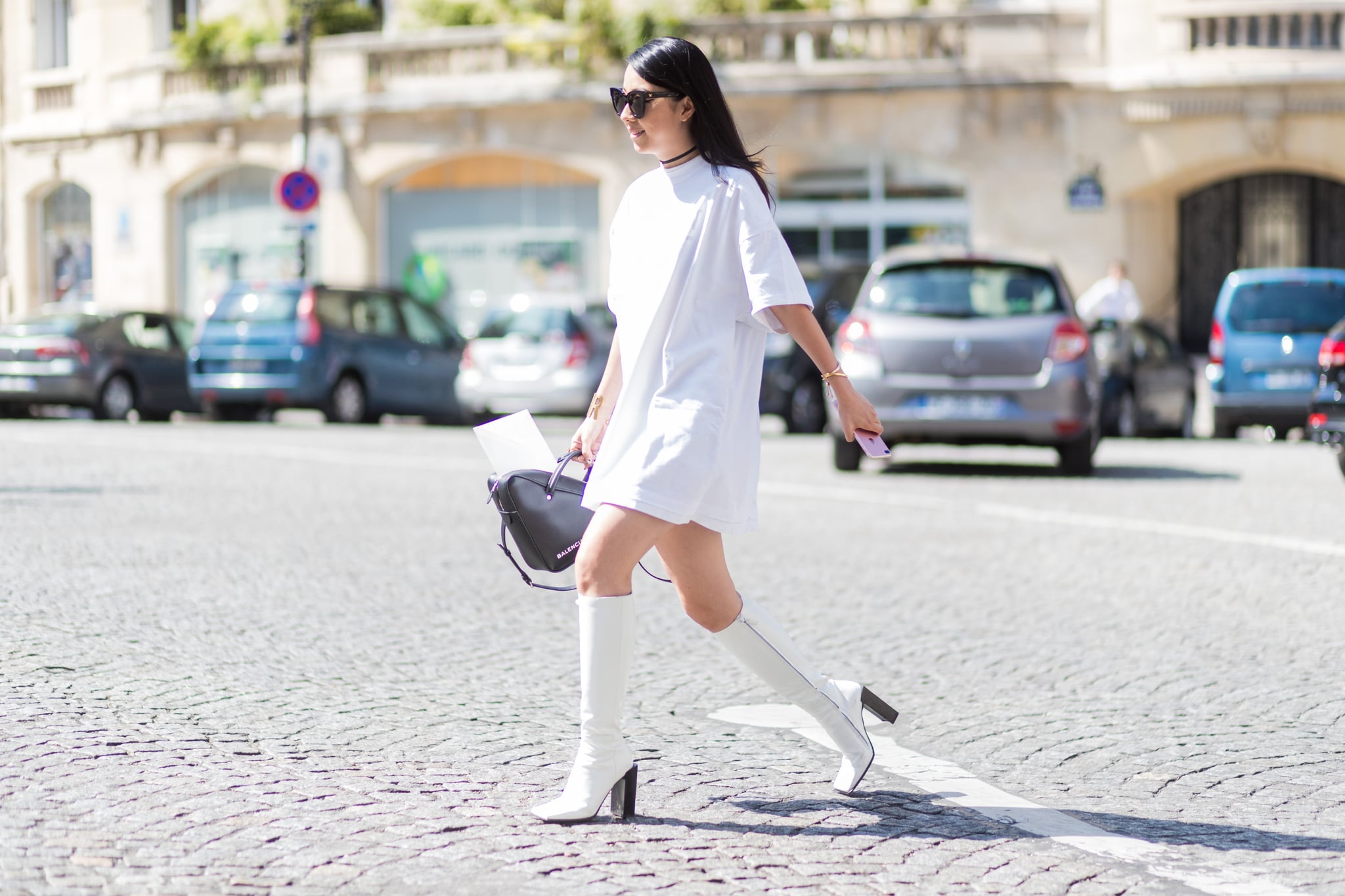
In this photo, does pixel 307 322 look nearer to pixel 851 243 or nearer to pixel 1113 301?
pixel 1113 301

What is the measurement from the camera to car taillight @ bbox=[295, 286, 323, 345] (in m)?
21.3

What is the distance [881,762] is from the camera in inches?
213

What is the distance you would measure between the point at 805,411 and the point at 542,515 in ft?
50.8

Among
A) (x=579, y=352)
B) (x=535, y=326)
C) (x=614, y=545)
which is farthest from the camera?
(x=535, y=326)

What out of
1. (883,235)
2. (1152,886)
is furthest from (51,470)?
(883,235)

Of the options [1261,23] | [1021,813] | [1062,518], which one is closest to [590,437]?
[1021,813]

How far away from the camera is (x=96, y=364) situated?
22.0 meters

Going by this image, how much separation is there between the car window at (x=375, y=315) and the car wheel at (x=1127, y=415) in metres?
7.69

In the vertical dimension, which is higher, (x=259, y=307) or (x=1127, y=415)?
(x=259, y=307)

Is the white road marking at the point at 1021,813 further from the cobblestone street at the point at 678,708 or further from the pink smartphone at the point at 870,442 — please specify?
the pink smartphone at the point at 870,442

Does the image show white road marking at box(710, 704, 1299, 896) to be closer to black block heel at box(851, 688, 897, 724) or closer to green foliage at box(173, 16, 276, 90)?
black block heel at box(851, 688, 897, 724)

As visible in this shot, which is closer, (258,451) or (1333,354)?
(1333,354)

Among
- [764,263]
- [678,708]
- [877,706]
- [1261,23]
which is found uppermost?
[1261,23]

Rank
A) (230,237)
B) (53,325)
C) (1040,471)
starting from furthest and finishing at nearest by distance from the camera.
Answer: (230,237)
(53,325)
(1040,471)
